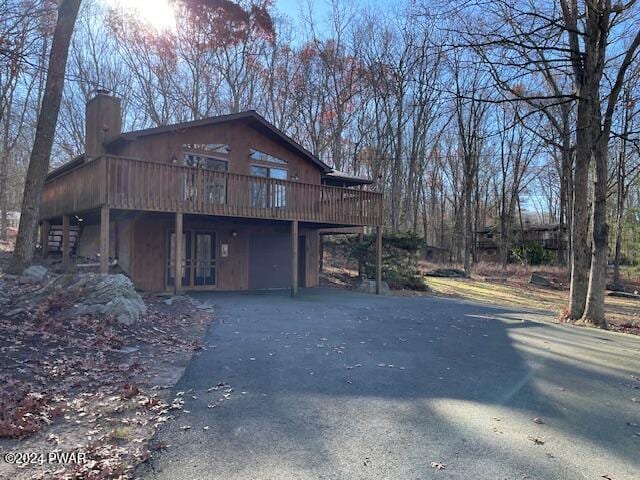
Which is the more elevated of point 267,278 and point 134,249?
point 134,249

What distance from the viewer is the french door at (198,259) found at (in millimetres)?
14672

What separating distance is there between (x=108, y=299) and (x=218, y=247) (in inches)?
293

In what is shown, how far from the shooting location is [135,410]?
13.9ft

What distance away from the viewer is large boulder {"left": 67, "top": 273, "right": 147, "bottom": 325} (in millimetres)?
7559

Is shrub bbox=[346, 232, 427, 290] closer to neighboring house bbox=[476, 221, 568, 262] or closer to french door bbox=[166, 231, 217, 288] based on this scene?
french door bbox=[166, 231, 217, 288]

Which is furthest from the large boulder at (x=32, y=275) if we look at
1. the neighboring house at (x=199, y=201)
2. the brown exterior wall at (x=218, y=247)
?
the brown exterior wall at (x=218, y=247)

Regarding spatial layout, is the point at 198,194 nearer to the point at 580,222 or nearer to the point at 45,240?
the point at 580,222

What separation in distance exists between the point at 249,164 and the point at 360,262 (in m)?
7.40

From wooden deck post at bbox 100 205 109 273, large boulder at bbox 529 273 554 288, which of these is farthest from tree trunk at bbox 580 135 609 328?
large boulder at bbox 529 273 554 288

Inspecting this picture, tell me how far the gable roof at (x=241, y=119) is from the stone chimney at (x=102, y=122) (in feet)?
1.68

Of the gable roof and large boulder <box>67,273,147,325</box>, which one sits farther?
the gable roof

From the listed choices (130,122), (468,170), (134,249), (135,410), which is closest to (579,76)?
(135,410)

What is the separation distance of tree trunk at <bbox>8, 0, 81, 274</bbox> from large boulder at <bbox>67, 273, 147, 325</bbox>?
4117mm

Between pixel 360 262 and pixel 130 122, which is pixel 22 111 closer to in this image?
pixel 130 122
